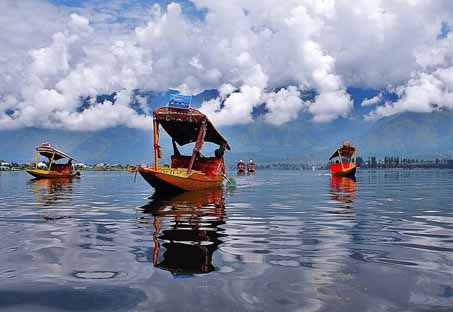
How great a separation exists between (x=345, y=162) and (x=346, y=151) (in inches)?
87.4

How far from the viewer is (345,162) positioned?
76312mm

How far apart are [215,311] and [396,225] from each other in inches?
396

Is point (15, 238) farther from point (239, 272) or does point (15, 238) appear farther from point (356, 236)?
point (356, 236)

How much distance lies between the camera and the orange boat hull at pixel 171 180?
28.9m

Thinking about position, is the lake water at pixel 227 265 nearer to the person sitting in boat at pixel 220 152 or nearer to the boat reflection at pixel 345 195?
the boat reflection at pixel 345 195

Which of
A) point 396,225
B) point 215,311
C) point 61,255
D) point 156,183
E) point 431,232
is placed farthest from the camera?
point 156,183

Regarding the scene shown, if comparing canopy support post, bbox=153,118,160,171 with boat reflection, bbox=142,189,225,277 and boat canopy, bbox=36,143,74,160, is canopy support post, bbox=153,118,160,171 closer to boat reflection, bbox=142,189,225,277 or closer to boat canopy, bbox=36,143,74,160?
boat reflection, bbox=142,189,225,277

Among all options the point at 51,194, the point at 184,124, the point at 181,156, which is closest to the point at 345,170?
the point at 181,156

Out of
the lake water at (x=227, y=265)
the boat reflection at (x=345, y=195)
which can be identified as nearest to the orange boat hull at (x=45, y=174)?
the boat reflection at (x=345, y=195)

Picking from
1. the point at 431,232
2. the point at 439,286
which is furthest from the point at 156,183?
the point at 439,286

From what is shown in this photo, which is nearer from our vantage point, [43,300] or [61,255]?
[43,300]

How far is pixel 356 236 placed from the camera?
11.7 m

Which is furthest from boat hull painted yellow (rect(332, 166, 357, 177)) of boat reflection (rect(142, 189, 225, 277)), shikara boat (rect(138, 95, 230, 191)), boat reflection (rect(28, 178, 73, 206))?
boat reflection (rect(142, 189, 225, 277))

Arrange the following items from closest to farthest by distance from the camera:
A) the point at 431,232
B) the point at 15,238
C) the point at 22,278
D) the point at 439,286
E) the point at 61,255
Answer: the point at 439,286 → the point at 22,278 → the point at 61,255 → the point at 15,238 → the point at 431,232
